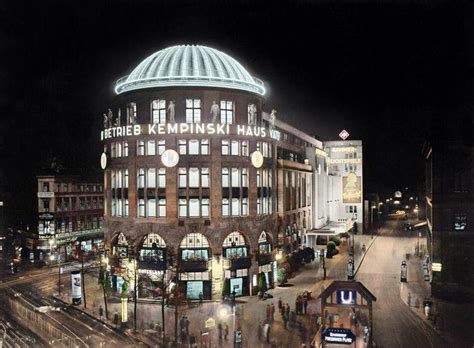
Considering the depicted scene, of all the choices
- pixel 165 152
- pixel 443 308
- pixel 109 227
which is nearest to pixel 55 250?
pixel 109 227

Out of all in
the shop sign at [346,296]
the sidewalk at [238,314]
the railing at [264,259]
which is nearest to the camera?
the shop sign at [346,296]

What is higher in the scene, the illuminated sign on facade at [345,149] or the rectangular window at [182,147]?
the illuminated sign on facade at [345,149]

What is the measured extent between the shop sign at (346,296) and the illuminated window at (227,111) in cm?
2893

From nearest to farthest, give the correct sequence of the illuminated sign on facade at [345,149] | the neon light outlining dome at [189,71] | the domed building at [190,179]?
the domed building at [190,179]
the neon light outlining dome at [189,71]
the illuminated sign on facade at [345,149]

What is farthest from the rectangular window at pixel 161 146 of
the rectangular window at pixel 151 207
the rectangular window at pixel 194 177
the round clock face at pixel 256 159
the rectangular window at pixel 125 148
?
the round clock face at pixel 256 159

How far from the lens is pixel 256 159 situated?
58.8m

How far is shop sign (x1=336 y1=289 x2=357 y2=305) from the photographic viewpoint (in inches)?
1340

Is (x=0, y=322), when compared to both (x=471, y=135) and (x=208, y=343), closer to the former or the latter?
(x=208, y=343)

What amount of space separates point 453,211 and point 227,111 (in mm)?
27419

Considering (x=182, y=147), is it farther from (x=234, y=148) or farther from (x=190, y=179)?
(x=234, y=148)

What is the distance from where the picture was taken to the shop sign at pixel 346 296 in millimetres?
34031

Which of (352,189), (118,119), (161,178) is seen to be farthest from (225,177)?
(352,189)

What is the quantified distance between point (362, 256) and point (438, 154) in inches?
1210

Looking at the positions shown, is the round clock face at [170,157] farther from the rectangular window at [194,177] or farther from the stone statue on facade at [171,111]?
the stone statue on facade at [171,111]
